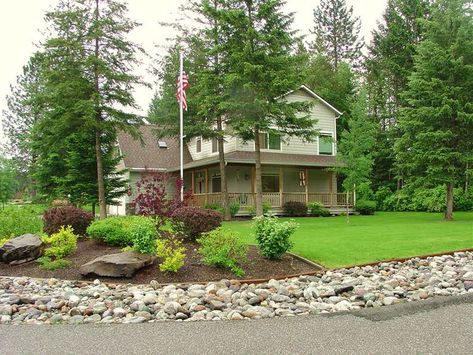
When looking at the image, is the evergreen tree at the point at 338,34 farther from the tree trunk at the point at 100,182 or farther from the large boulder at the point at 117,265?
the large boulder at the point at 117,265

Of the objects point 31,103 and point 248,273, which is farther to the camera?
point 31,103

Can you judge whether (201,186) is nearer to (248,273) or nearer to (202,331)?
(248,273)

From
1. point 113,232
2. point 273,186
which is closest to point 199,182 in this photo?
point 273,186

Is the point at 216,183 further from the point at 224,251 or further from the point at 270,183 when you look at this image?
the point at 224,251

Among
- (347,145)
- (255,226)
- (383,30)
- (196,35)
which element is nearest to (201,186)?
(196,35)

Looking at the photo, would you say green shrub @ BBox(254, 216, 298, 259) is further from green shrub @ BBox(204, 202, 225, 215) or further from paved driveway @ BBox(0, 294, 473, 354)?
green shrub @ BBox(204, 202, 225, 215)

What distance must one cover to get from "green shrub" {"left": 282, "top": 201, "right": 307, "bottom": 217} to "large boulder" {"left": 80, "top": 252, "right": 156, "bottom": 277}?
1491cm

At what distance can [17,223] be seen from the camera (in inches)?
433

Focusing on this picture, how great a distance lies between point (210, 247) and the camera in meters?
7.76

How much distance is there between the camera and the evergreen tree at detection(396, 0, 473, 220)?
57.1 ft

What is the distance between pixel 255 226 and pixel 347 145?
32.4ft

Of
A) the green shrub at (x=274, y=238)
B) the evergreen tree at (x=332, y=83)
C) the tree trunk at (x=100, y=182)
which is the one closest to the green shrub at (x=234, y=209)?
the tree trunk at (x=100, y=182)

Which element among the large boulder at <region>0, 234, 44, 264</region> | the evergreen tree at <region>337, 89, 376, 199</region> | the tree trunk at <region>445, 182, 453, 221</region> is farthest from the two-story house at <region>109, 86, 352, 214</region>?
the large boulder at <region>0, 234, 44, 264</region>

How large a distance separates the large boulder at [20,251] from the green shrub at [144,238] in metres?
2.48
